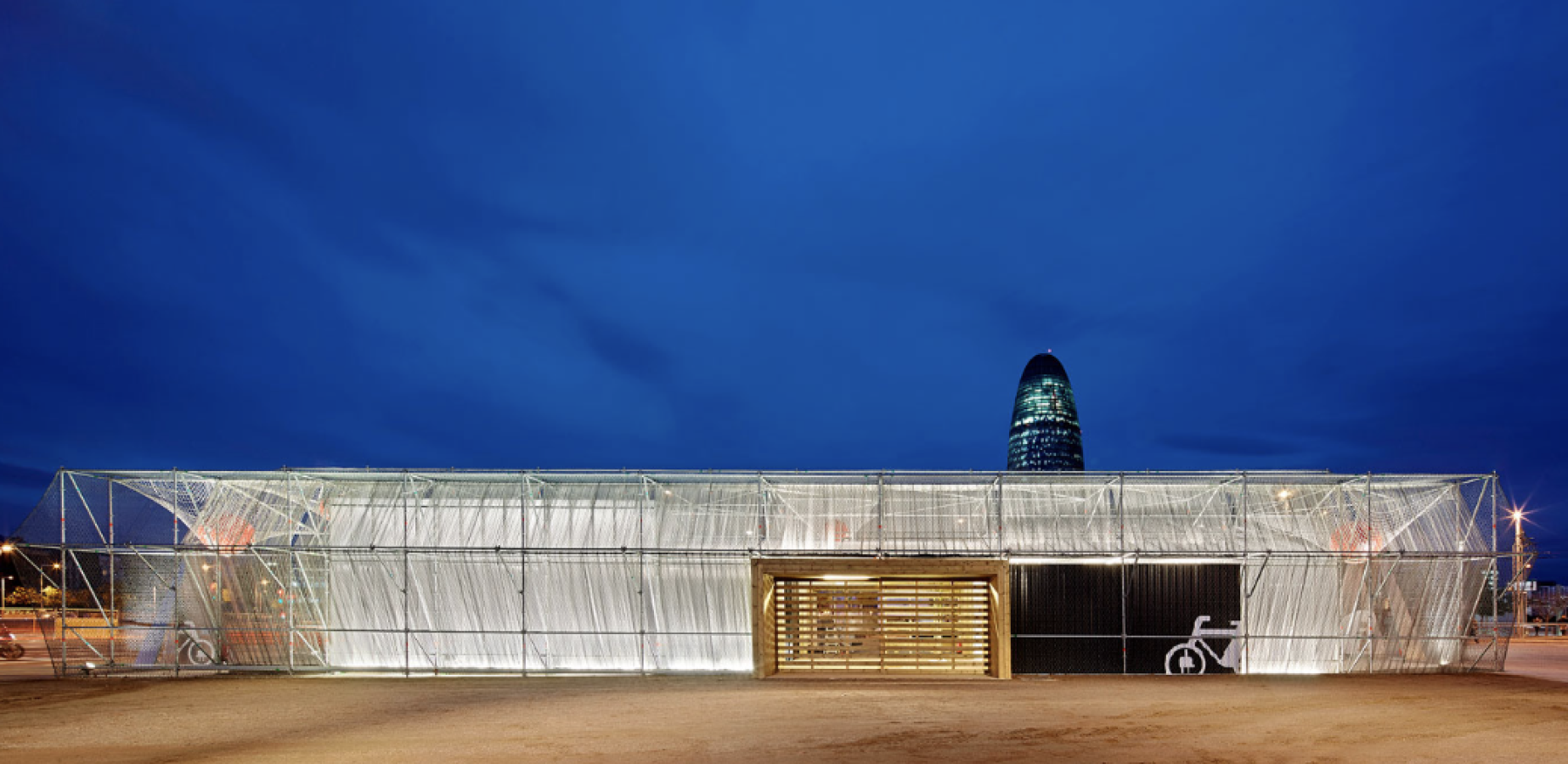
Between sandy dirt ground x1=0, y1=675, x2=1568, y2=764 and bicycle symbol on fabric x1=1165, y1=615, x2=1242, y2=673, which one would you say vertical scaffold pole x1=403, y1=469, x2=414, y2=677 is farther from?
bicycle symbol on fabric x1=1165, y1=615, x2=1242, y2=673

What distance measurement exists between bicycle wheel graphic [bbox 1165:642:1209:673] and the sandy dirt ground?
0.68 m

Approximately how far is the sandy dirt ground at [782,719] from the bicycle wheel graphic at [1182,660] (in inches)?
26.8

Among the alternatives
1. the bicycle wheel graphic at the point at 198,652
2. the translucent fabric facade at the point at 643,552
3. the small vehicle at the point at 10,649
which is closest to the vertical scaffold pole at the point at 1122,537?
the translucent fabric facade at the point at 643,552

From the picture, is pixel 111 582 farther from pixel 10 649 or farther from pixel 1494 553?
pixel 1494 553

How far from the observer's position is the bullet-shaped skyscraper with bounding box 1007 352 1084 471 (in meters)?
135

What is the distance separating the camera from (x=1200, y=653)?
1791 cm

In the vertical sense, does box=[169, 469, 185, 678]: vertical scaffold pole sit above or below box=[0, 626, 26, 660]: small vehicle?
above

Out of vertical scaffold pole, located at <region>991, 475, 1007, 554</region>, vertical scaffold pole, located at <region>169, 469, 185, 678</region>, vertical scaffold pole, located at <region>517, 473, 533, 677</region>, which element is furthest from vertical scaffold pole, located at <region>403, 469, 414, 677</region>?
vertical scaffold pole, located at <region>991, 475, 1007, 554</region>

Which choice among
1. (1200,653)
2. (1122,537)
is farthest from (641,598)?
(1200,653)

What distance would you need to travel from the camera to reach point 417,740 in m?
11.9

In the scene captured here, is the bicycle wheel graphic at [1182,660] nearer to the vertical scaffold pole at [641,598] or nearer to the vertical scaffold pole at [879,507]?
the vertical scaffold pole at [879,507]

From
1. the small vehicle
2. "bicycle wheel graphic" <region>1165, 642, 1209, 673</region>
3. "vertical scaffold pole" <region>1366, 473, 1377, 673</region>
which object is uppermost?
"vertical scaffold pole" <region>1366, 473, 1377, 673</region>

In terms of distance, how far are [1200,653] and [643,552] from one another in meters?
11.9

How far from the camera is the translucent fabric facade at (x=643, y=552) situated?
18.1 m
